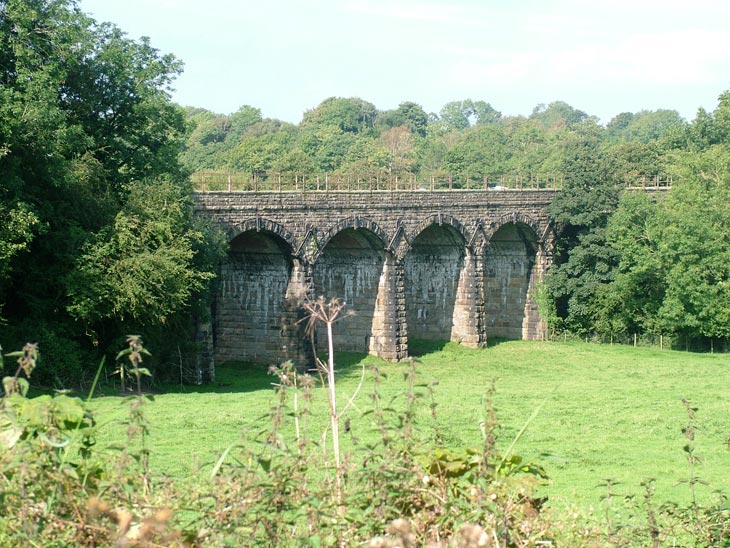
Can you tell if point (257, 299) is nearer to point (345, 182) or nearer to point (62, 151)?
point (345, 182)

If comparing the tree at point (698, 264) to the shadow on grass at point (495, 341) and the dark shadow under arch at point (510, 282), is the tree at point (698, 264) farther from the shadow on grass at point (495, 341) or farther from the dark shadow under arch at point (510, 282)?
the shadow on grass at point (495, 341)

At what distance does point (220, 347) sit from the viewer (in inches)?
1566

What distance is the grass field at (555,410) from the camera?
1844 centimetres

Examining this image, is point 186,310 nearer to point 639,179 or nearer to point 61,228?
point 61,228

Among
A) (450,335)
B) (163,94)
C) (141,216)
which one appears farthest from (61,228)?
(450,335)

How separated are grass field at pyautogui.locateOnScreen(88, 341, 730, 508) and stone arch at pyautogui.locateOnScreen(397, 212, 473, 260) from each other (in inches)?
171

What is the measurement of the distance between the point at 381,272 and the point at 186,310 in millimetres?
13096

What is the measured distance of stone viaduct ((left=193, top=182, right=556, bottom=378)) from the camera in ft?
125

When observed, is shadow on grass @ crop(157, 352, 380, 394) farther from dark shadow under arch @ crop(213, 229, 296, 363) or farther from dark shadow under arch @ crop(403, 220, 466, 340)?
dark shadow under arch @ crop(403, 220, 466, 340)

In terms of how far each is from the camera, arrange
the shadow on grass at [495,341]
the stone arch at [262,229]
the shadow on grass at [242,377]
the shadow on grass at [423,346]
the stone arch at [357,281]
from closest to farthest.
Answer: the shadow on grass at [242,377], the stone arch at [262,229], the stone arch at [357,281], the shadow on grass at [423,346], the shadow on grass at [495,341]

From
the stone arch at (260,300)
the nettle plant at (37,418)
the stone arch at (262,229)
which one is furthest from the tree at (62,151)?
the nettle plant at (37,418)

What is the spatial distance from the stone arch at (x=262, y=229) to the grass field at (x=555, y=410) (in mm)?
4663

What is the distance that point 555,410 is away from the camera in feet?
91.6

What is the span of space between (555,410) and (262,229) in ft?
43.8
